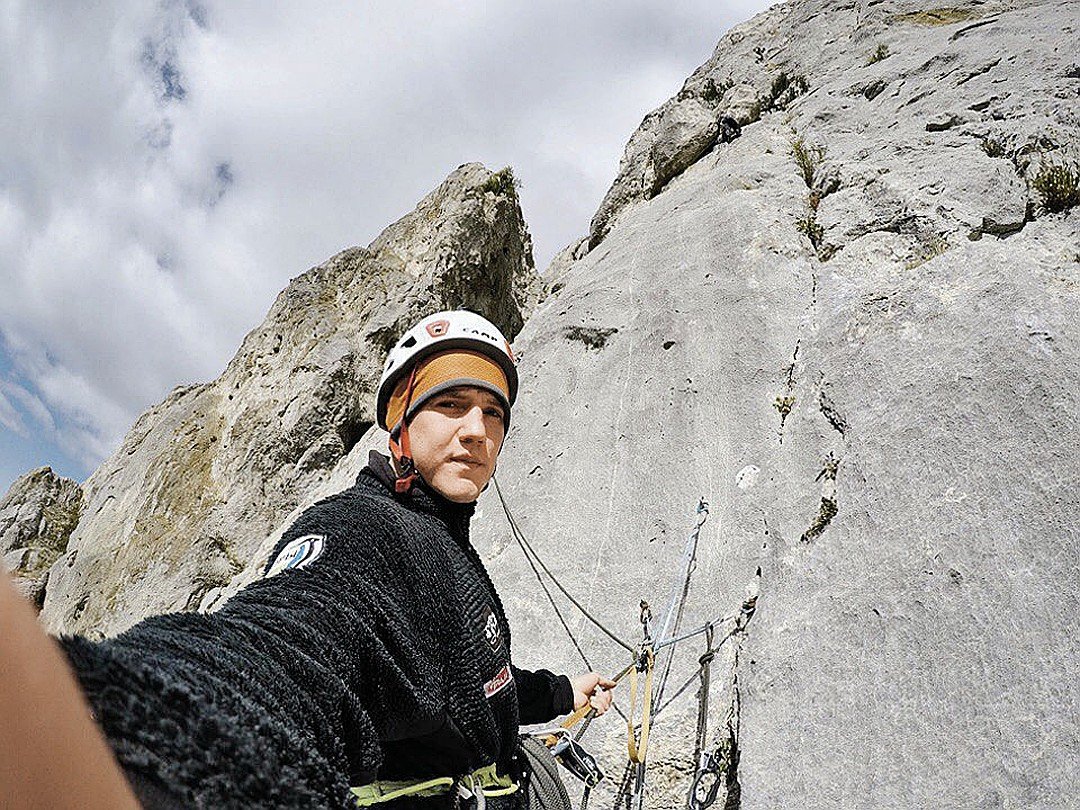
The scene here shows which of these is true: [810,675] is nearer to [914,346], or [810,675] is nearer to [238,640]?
[914,346]

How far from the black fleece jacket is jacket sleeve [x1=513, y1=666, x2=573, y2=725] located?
675 mm

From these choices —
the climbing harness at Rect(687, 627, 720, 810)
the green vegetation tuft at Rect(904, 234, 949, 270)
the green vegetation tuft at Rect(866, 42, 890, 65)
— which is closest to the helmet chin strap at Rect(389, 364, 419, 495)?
the climbing harness at Rect(687, 627, 720, 810)

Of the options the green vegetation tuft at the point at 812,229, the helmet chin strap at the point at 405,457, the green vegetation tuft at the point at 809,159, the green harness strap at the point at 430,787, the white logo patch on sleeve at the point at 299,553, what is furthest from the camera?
the green vegetation tuft at the point at 809,159

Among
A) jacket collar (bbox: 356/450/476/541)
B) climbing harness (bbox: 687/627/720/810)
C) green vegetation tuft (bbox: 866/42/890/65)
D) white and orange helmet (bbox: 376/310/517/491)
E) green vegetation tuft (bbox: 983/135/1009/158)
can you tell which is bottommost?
climbing harness (bbox: 687/627/720/810)

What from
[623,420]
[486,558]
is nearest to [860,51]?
[623,420]

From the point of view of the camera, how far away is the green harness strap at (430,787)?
2.00 m

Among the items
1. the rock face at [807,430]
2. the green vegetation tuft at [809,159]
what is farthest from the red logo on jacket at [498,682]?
the green vegetation tuft at [809,159]

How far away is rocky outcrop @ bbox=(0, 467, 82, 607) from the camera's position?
50.3 feet

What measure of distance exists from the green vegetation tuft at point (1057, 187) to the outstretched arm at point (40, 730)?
6.98 m

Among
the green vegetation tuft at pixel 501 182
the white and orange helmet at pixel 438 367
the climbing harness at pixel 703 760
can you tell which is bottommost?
the climbing harness at pixel 703 760

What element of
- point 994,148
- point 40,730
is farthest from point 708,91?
point 40,730

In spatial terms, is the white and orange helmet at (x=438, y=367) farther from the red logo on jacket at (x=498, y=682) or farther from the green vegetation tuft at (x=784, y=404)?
the green vegetation tuft at (x=784, y=404)

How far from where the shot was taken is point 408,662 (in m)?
1.80

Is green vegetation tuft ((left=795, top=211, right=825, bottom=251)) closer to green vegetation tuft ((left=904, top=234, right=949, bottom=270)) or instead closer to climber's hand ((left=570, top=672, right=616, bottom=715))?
green vegetation tuft ((left=904, top=234, right=949, bottom=270))
